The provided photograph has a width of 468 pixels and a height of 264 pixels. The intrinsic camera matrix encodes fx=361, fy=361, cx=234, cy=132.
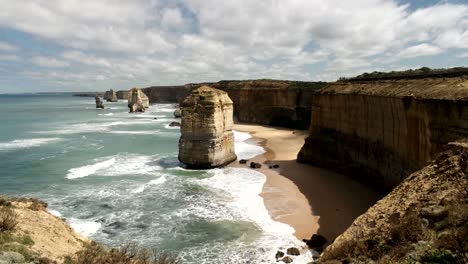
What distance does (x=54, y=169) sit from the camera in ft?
104

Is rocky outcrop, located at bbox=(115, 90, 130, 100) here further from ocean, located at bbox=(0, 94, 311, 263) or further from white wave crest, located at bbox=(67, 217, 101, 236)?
white wave crest, located at bbox=(67, 217, 101, 236)

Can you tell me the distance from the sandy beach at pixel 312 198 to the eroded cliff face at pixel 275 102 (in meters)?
27.8

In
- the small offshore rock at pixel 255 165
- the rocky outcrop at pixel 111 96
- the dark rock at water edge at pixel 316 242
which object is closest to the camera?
the dark rock at water edge at pixel 316 242

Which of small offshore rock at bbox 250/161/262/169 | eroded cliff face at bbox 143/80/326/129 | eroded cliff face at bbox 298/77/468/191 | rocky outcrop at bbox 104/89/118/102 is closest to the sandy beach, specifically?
small offshore rock at bbox 250/161/262/169

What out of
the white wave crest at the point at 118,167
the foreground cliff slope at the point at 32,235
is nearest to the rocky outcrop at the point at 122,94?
the white wave crest at the point at 118,167

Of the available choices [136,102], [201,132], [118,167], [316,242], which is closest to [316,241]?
[316,242]

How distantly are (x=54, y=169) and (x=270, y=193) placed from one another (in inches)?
768

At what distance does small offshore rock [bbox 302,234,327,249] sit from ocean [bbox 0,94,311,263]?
0.54 meters

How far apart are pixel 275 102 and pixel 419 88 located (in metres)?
46.5

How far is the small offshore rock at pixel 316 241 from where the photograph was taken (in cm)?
1664

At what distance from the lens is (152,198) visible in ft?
77.6

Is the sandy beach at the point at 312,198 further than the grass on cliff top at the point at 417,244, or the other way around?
the sandy beach at the point at 312,198

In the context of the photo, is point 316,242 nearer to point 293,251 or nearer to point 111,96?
point 293,251

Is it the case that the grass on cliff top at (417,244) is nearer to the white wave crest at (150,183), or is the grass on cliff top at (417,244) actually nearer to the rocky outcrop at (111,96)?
the white wave crest at (150,183)
